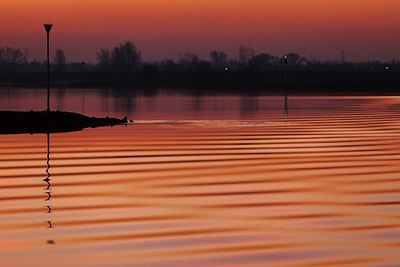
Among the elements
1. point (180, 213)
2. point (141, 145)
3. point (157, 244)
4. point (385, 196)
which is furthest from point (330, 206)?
point (141, 145)

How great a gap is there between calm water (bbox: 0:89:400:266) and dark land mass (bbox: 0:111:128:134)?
18.2 feet

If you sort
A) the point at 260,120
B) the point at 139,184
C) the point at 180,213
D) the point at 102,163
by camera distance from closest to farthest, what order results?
the point at 180,213, the point at 139,184, the point at 102,163, the point at 260,120

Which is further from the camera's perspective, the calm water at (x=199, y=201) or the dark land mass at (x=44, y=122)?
the dark land mass at (x=44, y=122)

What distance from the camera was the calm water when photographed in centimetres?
1517

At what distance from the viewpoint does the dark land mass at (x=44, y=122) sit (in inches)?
1793

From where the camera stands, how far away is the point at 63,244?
1581 centimetres

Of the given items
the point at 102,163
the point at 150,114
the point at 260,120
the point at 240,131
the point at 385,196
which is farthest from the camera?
the point at 150,114

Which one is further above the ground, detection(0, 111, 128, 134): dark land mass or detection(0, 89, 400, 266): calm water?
detection(0, 111, 128, 134): dark land mass

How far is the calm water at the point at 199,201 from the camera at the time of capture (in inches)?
597

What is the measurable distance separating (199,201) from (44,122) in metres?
28.6

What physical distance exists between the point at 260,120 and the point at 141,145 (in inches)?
807

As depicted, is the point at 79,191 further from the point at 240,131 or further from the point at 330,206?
the point at 240,131

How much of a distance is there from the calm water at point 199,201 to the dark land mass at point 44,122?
18.2 ft

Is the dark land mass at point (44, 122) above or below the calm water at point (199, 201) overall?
above
